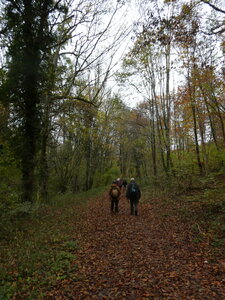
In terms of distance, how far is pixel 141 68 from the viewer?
56.9ft

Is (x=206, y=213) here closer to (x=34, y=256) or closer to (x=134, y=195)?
(x=134, y=195)

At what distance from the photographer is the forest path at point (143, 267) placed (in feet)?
12.6

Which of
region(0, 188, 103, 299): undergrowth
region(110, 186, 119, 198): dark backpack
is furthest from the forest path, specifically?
region(110, 186, 119, 198): dark backpack

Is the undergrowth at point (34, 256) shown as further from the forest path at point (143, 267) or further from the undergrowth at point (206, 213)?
the undergrowth at point (206, 213)

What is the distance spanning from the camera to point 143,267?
476 cm

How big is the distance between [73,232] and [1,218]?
→ 2.52 m

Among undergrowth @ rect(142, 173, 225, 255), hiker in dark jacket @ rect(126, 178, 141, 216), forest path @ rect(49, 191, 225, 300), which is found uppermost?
hiker in dark jacket @ rect(126, 178, 141, 216)

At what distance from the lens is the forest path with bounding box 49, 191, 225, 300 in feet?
12.6

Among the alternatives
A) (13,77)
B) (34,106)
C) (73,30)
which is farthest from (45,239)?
(73,30)

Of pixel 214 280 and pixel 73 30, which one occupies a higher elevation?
pixel 73 30

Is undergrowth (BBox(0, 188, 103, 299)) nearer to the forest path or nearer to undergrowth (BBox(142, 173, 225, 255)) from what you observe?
the forest path

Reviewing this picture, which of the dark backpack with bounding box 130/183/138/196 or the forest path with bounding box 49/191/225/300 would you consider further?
the dark backpack with bounding box 130/183/138/196

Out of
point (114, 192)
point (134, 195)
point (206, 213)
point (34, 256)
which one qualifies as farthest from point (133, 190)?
point (34, 256)

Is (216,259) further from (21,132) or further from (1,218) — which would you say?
(21,132)
